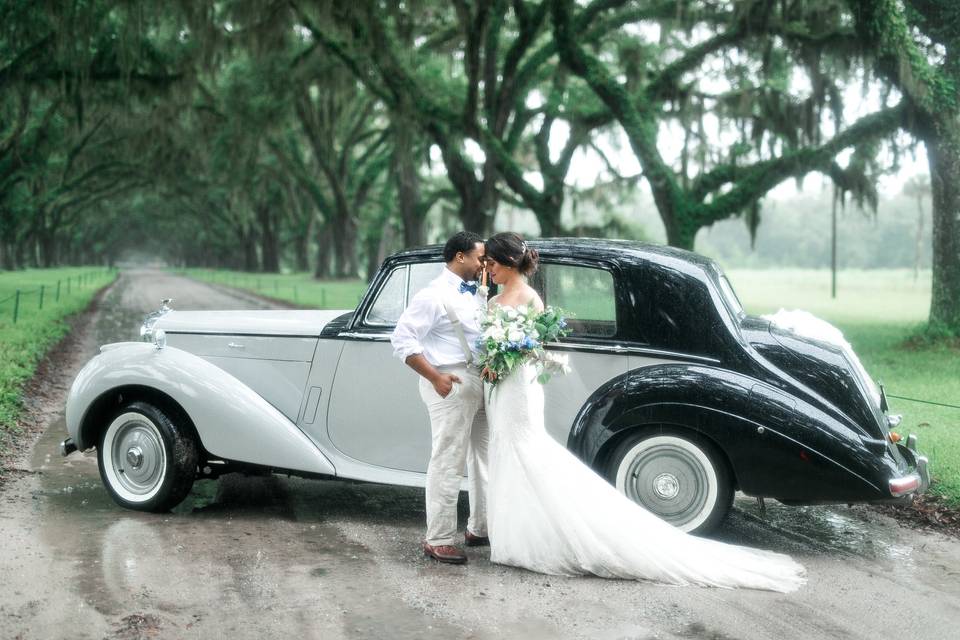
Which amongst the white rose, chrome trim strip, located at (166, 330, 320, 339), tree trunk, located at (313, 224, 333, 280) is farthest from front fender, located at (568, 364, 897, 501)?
tree trunk, located at (313, 224, 333, 280)

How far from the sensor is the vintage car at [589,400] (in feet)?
16.1

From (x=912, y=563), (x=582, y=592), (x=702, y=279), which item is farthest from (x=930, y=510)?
(x=582, y=592)

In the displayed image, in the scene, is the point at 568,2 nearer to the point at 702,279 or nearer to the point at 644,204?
the point at 702,279

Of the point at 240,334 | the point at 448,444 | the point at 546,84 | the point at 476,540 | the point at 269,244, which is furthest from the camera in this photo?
the point at 269,244

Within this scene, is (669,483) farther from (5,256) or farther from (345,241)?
(5,256)

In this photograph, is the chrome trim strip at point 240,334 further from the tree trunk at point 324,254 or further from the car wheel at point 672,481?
the tree trunk at point 324,254

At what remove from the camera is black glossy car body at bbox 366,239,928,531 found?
4.86 meters

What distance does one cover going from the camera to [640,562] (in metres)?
4.59

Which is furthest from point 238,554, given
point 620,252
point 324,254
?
point 324,254

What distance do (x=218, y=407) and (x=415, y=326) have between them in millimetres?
1612

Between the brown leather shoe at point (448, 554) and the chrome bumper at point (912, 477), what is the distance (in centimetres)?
218

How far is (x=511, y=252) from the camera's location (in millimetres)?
4809

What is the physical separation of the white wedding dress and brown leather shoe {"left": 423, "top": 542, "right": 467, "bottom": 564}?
0.17 m

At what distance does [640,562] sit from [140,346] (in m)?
3.37
